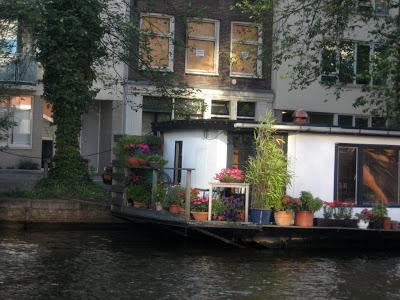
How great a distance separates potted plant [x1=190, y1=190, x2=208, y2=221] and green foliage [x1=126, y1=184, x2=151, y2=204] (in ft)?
5.45

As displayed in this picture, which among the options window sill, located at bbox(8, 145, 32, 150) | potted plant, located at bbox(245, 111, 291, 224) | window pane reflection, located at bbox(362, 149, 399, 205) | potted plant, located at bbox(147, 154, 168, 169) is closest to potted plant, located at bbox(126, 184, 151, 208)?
potted plant, located at bbox(147, 154, 168, 169)

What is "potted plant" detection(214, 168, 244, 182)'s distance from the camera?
14727mm

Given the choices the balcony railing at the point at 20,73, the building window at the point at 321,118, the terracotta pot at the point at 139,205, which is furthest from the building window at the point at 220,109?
the terracotta pot at the point at 139,205

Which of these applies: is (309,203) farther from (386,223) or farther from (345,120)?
(345,120)

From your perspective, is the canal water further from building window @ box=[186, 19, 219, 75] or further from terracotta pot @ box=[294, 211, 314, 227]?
building window @ box=[186, 19, 219, 75]

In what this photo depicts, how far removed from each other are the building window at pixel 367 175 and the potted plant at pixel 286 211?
149 cm

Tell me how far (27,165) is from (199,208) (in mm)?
13231

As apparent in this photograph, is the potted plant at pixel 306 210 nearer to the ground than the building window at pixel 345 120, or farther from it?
nearer to the ground

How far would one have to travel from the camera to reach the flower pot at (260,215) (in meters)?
14.7

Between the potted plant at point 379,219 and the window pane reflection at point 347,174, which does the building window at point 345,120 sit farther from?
the potted plant at point 379,219

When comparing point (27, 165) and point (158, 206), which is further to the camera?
point (27, 165)

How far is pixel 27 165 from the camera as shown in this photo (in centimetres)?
2630

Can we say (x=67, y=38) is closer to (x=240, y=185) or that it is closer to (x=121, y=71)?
(x=240, y=185)

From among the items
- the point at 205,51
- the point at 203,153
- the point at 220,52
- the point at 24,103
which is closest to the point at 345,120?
the point at 220,52
